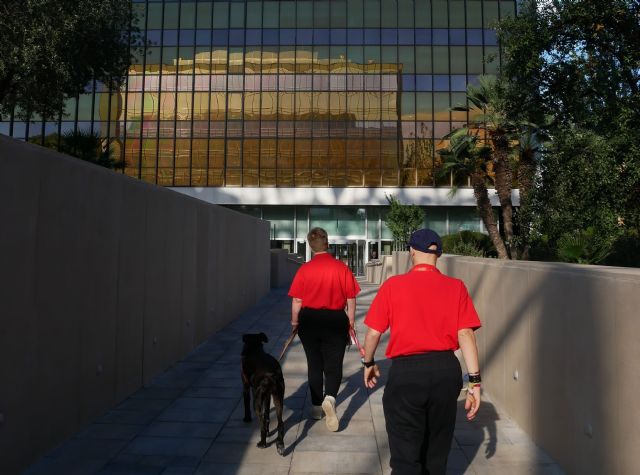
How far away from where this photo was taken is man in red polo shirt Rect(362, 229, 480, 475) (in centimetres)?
280

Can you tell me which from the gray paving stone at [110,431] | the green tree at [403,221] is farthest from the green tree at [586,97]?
the green tree at [403,221]

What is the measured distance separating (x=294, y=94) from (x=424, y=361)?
123ft

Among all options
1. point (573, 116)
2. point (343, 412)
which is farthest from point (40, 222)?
point (573, 116)

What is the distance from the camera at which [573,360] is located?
3836 mm

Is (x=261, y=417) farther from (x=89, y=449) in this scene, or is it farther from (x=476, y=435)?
(x=476, y=435)

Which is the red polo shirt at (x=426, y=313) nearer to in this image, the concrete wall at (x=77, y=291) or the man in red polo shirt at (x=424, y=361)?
the man in red polo shirt at (x=424, y=361)

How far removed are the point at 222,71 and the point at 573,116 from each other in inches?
1166

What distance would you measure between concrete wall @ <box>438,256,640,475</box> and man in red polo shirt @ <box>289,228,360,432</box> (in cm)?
168

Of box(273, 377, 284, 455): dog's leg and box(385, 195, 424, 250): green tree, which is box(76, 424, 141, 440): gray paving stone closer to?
box(273, 377, 284, 455): dog's leg

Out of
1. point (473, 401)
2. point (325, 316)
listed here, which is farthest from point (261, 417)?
point (473, 401)

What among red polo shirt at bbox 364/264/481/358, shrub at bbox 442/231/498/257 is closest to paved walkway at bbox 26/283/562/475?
red polo shirt at bbox 364/264/481/358

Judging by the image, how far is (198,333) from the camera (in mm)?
9188

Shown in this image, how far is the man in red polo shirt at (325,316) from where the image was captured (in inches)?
196

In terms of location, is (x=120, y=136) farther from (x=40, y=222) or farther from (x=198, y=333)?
(x=40, y=222)
